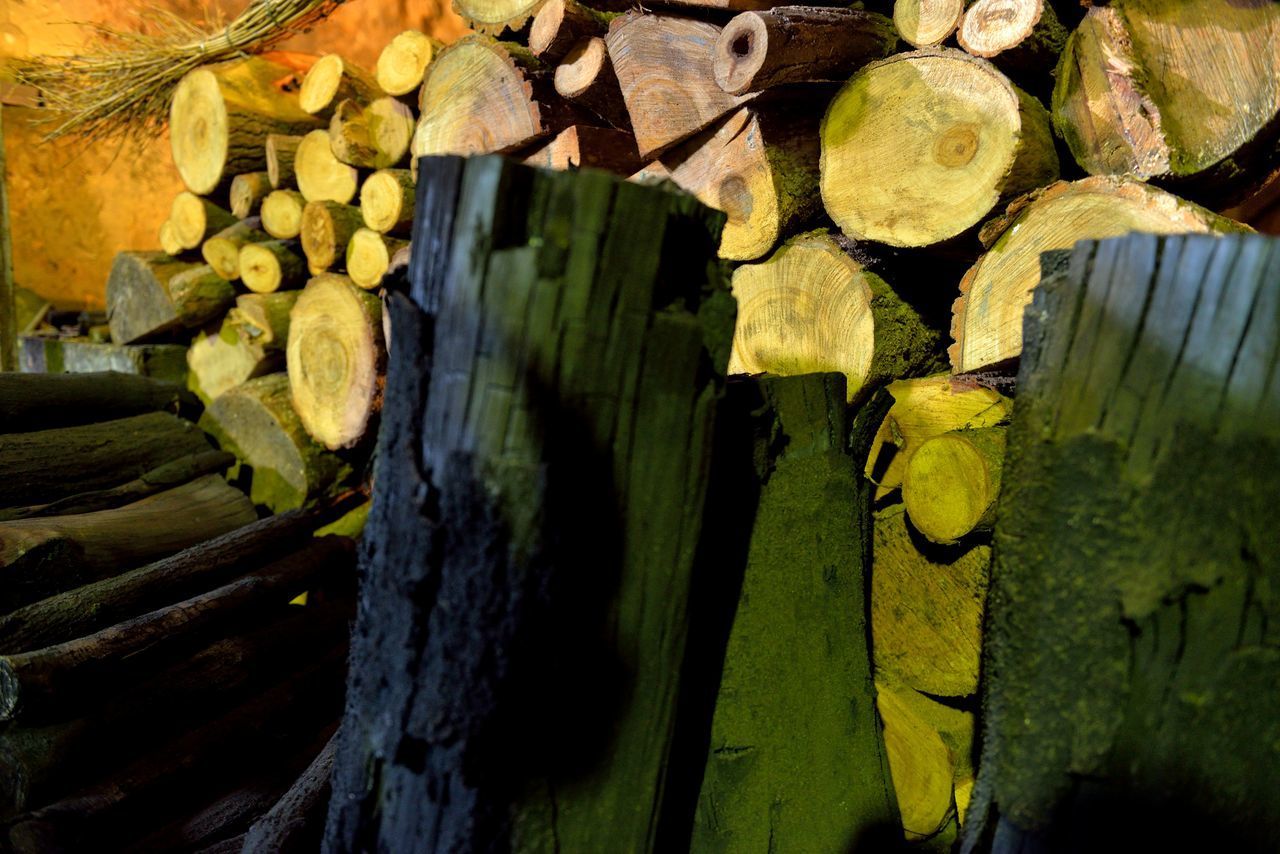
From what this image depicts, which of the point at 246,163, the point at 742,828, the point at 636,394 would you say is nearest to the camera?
the point at 636,394

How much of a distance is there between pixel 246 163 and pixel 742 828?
145 inches

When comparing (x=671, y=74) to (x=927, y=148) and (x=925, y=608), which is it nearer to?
(x=927, y=148)

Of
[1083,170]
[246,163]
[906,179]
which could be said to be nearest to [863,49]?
[906,179]

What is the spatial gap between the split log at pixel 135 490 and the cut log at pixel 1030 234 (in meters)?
3.00

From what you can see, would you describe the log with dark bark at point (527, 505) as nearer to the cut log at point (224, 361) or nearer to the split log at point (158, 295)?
the cut log at point (224, 361)

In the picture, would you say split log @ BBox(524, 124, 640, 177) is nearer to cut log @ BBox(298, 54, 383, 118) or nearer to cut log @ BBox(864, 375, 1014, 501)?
cut log @ BBox(864, 375, 1014, 501)

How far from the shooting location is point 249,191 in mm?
3568

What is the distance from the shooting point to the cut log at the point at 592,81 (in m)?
2.15

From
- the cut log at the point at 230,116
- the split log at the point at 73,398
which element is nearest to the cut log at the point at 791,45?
the cut log at the point at 230,116

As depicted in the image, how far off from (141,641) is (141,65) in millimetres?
3228

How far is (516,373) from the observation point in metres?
1.00

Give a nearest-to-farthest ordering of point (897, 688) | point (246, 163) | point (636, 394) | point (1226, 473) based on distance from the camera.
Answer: point (1226, 473)
point (636, 394)
point (897, 688)
point (246, 163)

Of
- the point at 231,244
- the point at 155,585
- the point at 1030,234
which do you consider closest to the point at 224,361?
the point at 231,244

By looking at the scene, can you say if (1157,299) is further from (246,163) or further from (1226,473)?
(246,163)
